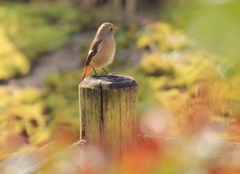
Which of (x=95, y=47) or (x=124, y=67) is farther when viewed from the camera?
(x=124, y=67)

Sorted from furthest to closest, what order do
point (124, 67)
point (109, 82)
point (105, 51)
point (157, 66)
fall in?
point (124, 67) < point (157, 66) < point (105, 51) < point (109, 82)

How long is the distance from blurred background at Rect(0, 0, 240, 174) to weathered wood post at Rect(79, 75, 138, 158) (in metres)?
0.41

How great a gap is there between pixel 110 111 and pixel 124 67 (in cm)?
372

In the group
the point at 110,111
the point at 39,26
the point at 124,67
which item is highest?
the point at 39,26

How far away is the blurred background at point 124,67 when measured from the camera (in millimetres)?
1012

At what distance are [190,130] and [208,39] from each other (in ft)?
6.94

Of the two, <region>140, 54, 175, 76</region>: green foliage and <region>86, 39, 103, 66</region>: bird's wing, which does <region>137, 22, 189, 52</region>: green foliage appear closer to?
<region>140, 54, 175, 76</region>: green foliage

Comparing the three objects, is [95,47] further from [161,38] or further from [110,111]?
[161,38]

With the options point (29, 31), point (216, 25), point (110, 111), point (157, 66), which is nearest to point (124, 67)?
point (157, 66)

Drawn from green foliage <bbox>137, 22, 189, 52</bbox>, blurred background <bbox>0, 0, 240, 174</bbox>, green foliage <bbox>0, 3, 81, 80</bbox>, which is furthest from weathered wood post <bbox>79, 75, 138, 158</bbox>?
green foliage <bbox>0, 3, 81, 80</bbox>

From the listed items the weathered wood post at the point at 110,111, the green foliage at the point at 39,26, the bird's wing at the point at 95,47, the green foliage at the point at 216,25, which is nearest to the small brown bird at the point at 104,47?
the bird's wing at the point at 95,47

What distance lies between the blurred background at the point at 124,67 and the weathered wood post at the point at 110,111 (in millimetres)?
409

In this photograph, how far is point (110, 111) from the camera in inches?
64.6

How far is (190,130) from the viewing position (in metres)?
2.56
